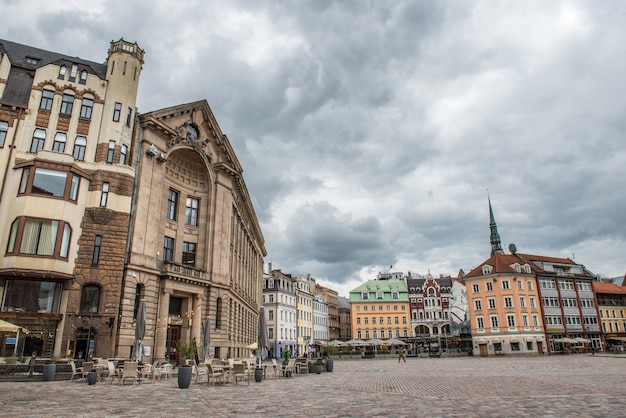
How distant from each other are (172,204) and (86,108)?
1060cm

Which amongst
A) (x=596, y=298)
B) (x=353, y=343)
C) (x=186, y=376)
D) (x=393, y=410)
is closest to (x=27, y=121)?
(x=186, y=376)

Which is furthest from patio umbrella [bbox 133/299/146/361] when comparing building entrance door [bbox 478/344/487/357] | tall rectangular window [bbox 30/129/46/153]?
building entrance door [bbox 478/344/487/357]

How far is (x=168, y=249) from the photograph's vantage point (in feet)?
124

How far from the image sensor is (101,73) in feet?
118

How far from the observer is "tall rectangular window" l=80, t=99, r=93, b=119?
33406 millimetres

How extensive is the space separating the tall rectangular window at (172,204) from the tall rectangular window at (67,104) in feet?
33.1

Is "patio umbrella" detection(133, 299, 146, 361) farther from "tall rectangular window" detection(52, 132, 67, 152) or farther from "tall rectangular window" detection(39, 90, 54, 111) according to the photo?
"tall rectangular window" detection(39, 90, 54, 111)

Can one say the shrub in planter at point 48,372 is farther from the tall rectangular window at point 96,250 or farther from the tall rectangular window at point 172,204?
the tall rectangular window at point 172,204

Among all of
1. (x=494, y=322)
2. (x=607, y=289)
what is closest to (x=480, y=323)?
(x=494, y=322)

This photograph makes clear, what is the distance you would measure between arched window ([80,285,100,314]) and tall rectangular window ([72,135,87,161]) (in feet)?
32.4

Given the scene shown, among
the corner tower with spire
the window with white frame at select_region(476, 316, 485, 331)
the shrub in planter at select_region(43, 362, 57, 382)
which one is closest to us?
the shrub in planter at select_region(43, 362, 57, 382)

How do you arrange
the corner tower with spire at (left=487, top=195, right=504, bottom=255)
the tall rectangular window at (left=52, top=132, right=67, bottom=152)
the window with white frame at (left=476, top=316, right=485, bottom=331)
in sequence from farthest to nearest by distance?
the corner tower with spire at (left=487, top=195, right=504, bottom=255) < the window with white frame at (left=476, top=316, right=485, bottom=331) < the tall rectangular window at (left=52, top=132, right=67, bottom=152)

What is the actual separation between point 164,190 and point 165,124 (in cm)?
572

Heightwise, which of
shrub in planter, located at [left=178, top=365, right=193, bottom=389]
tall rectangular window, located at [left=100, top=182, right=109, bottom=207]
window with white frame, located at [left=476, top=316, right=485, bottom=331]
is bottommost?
shrub in planter, located at [left=178, top=365, right=193, bottom=389]
